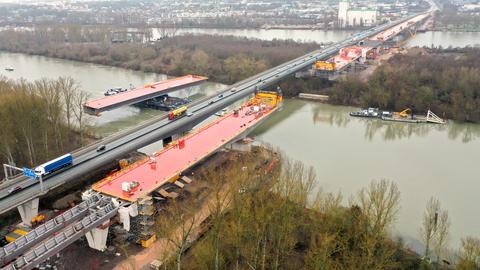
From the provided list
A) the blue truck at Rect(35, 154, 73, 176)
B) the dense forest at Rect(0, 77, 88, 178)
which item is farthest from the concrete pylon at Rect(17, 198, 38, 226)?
the dense forest at Rect(0, 77, 88, 178)

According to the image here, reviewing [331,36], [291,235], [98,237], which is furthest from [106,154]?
[331,36]

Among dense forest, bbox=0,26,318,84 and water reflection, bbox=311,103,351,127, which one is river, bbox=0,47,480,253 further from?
dense forest, bbox=0,26,318,84

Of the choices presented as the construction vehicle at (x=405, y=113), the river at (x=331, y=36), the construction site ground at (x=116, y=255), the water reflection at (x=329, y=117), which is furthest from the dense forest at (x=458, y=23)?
the construction site ground at (x=116, y=255)

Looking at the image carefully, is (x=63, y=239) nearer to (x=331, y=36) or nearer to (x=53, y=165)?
(x=53, y=165)

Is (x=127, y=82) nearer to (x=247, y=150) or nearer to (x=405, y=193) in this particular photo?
(x=247, y=150)

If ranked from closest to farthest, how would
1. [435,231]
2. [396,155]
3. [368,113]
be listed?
[435,231] < [396,155] < [368,113]

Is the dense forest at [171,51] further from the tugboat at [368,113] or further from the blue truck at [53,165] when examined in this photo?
the blue truck at [53,165]
